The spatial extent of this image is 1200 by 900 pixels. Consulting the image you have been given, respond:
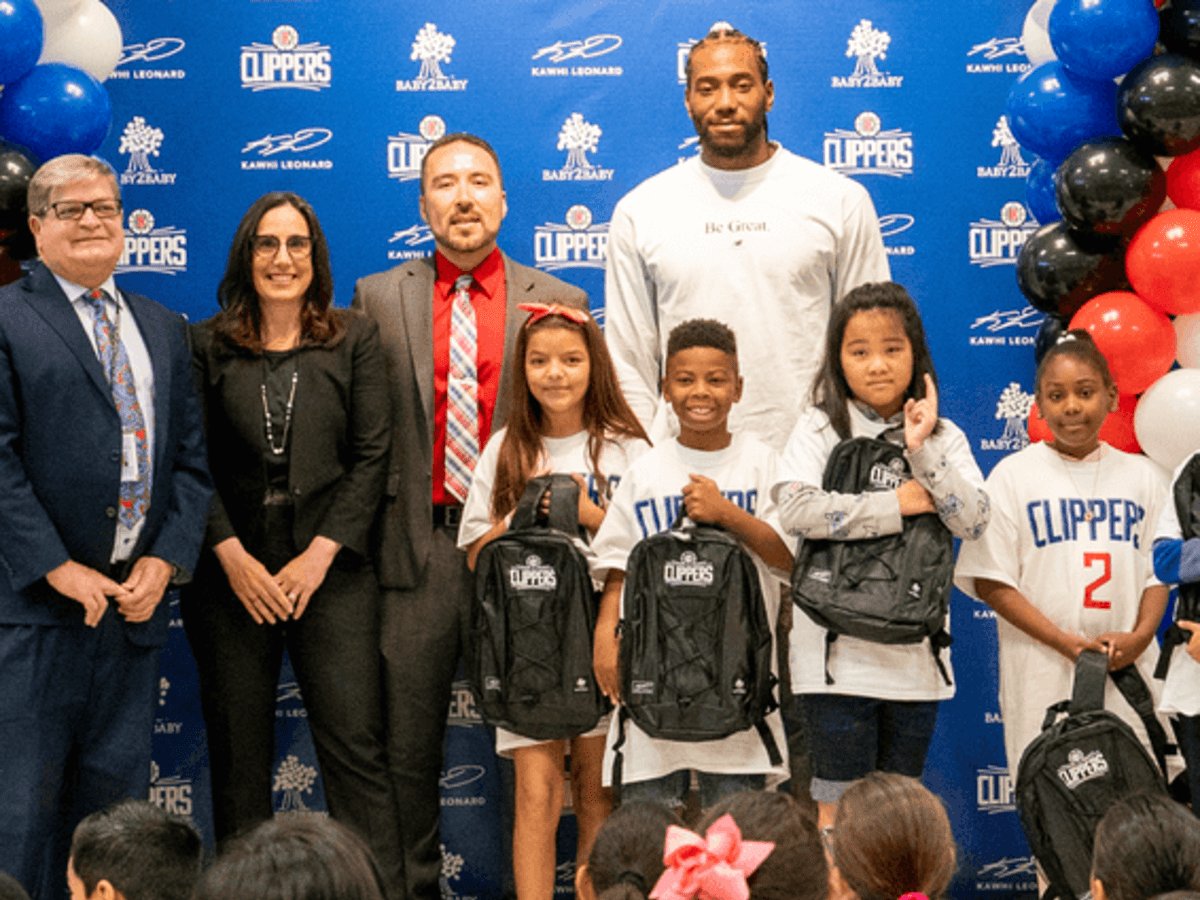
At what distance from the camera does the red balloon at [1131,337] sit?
3.91 metres

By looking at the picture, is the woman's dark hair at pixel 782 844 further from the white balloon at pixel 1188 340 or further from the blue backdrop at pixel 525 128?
the blue backdrop at pixel 525 128

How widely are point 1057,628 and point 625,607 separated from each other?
120 centimetres

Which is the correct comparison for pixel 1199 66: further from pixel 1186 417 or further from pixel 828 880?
pixel 828 880

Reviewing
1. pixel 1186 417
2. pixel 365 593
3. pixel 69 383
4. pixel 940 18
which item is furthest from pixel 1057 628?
pixel 69 383

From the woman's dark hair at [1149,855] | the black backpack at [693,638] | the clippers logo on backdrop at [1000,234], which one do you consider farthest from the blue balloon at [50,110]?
the woman's dark hair at [1149,855]

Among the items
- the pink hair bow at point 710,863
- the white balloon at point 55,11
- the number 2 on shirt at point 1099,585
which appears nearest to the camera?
the pink hair bow at point 710,863

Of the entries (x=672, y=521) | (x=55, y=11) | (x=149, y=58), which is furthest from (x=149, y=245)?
(x=672, y=521)

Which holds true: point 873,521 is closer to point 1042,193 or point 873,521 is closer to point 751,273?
point 751,273

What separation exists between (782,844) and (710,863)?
208 mm

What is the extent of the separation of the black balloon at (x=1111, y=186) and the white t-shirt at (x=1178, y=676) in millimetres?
784

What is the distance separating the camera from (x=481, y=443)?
416 cm

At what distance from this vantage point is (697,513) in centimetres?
351

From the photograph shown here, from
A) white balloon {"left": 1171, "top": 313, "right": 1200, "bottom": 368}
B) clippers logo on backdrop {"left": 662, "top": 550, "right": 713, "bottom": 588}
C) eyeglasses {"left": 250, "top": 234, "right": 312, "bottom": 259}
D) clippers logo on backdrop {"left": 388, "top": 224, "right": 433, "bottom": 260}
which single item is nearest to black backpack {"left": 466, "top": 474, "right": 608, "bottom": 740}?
clippers logo on backdrop {"left": 662, "top": 550, "right": 713, "bottom": 588}

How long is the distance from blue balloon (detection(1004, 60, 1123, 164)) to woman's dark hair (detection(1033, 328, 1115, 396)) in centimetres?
70
